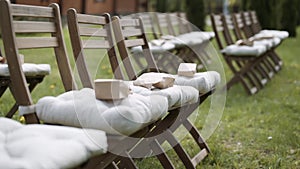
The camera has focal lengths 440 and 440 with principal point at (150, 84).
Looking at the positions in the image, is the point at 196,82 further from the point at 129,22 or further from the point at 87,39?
the point at 129,22

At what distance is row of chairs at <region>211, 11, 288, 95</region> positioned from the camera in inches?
194

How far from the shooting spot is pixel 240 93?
5.01 meters

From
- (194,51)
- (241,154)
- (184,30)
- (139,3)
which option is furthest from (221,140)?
(139,3)

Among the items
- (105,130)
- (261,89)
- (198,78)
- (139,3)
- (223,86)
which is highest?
(105,130)

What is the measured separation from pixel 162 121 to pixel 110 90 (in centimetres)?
51

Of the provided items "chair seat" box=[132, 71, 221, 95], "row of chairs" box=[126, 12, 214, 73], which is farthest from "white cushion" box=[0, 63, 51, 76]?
"row of chairs" box=[126, 12, 214, 73]

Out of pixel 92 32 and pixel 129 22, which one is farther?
pixel 129 22

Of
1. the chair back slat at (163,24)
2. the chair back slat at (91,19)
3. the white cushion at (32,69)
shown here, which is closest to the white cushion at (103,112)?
the chair back slat at (91,19)

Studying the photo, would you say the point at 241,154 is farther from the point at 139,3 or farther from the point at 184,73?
the point at 139,3

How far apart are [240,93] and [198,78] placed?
8.75 feet

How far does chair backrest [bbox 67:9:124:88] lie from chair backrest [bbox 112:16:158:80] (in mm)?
50

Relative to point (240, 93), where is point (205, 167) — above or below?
above

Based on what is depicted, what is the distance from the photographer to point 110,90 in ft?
5.71

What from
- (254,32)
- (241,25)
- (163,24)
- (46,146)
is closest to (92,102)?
(46,146)
